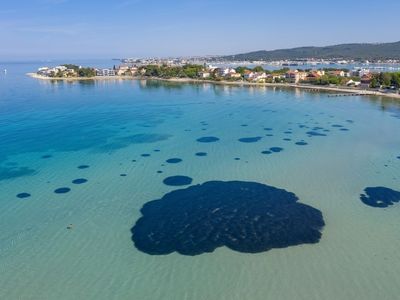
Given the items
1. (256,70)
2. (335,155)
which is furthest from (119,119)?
(256,70)

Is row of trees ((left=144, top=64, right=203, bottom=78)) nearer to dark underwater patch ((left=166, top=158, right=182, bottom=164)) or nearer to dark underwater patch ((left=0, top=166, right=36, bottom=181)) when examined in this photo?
dark underwater patch ((left=166, top=158, right=182, bottom=164))

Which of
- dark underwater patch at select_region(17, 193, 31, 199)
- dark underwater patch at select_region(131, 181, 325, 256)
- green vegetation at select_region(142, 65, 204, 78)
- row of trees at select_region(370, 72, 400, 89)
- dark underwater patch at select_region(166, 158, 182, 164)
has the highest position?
green vegetation at select_region(142, 65, 204, 78)

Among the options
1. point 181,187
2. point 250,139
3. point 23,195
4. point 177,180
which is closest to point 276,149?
point 250,139

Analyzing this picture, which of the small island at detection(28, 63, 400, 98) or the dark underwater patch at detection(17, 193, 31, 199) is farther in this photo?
the small island at detection(28, 63, 400, 98)

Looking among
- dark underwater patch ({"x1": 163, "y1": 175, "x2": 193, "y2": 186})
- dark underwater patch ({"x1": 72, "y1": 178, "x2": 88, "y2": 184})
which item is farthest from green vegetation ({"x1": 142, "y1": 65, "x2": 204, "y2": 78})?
dark underwater patch ({"x1": 72, "y1": 178, "x2": 88, "y2": 184})

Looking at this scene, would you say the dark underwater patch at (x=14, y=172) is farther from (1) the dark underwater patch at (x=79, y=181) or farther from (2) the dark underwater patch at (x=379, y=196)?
(2) the dark underwater patch at (x=379, y=196)

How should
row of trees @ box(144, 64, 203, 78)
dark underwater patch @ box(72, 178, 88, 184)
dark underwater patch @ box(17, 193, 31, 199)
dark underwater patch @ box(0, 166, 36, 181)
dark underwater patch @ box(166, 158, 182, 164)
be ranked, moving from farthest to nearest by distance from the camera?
row of trees @ box(144, 64, 203, 78) → dark underwater patch @ box(166, 158, 182, 164) → dark underwater patch @ box(0, 166, 36, 181) → dark underwater patch @ box(72, 178, 88, 184) → dark underwater patch @ box(17, 193, 31, 199)

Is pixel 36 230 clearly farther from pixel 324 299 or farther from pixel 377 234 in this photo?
pixel 377 234
